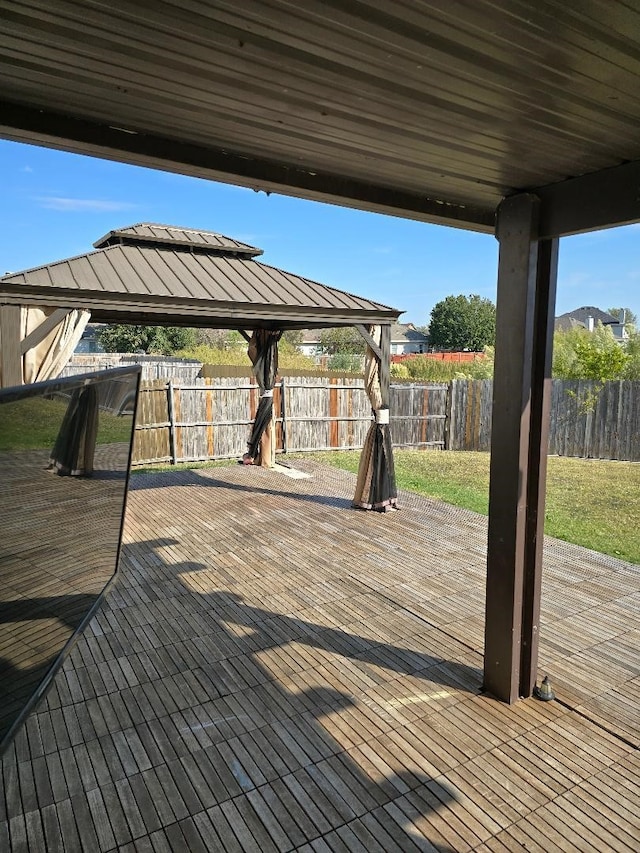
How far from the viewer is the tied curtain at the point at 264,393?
9.91m

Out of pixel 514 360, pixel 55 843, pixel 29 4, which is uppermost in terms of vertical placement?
pixel 29 4

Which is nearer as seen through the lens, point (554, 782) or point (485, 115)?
point (485, 115)

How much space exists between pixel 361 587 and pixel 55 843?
9.54ft

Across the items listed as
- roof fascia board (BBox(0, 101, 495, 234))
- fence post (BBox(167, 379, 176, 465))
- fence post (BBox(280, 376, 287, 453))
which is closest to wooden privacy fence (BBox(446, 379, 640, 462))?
fence post (BBox(280, 376, 287, 453))

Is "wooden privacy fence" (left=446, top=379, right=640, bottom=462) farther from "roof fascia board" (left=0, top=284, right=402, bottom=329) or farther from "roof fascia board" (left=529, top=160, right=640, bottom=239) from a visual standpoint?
"roof fascia board" (left=529, top=160, right=640, bottom=239)

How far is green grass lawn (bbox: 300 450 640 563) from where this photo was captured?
6.40 metres

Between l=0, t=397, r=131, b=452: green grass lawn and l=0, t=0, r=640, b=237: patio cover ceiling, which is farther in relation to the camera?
l=0, t=0, r=640, b=237: patio cover ceiling

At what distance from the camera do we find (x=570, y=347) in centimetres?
1672

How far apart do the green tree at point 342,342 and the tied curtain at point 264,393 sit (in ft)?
92.5

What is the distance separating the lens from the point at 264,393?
10.0 meters

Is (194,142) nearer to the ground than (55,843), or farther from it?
farther from it

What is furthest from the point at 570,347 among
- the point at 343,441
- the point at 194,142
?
the point at 194,142

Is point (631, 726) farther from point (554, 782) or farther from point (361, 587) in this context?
point (361, 587)

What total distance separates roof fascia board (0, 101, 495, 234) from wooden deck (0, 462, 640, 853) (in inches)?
106
